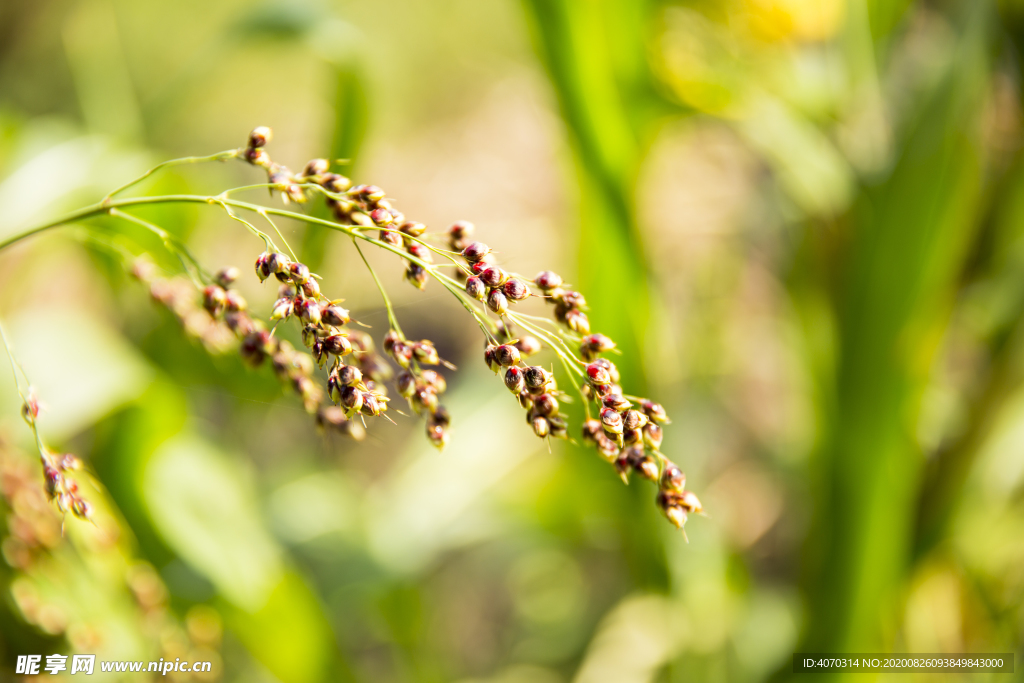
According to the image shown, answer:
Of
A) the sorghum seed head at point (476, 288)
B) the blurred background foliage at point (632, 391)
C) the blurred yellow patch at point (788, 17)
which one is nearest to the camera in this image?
the sorghum seed head at point (476, 288)

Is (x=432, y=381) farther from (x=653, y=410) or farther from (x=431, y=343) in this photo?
(x=653, y=410)

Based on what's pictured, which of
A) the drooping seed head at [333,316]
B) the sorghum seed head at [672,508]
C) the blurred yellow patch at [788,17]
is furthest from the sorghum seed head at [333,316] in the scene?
the blurred yellow patch at [788,17]

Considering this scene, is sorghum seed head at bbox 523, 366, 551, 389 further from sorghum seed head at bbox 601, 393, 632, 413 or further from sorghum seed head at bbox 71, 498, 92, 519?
sorghum seed head at bbox 71, 498, 92, 519

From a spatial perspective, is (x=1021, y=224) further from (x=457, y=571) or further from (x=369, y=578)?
(x=457, y=571)

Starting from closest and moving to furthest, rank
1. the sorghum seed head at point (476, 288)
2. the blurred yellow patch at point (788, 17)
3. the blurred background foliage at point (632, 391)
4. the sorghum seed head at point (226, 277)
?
the sorghum seed head at point (476, 288), the sorghum seed head at point (226, 277), the blurred background foliage at point (632, 391), the blurred yellow patch at point (788, 17)

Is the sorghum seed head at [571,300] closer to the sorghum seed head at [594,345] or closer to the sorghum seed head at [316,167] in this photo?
the sorghum seed head at [594,345]

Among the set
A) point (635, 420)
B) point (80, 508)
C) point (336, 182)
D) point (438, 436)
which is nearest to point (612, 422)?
point (635, 420)
